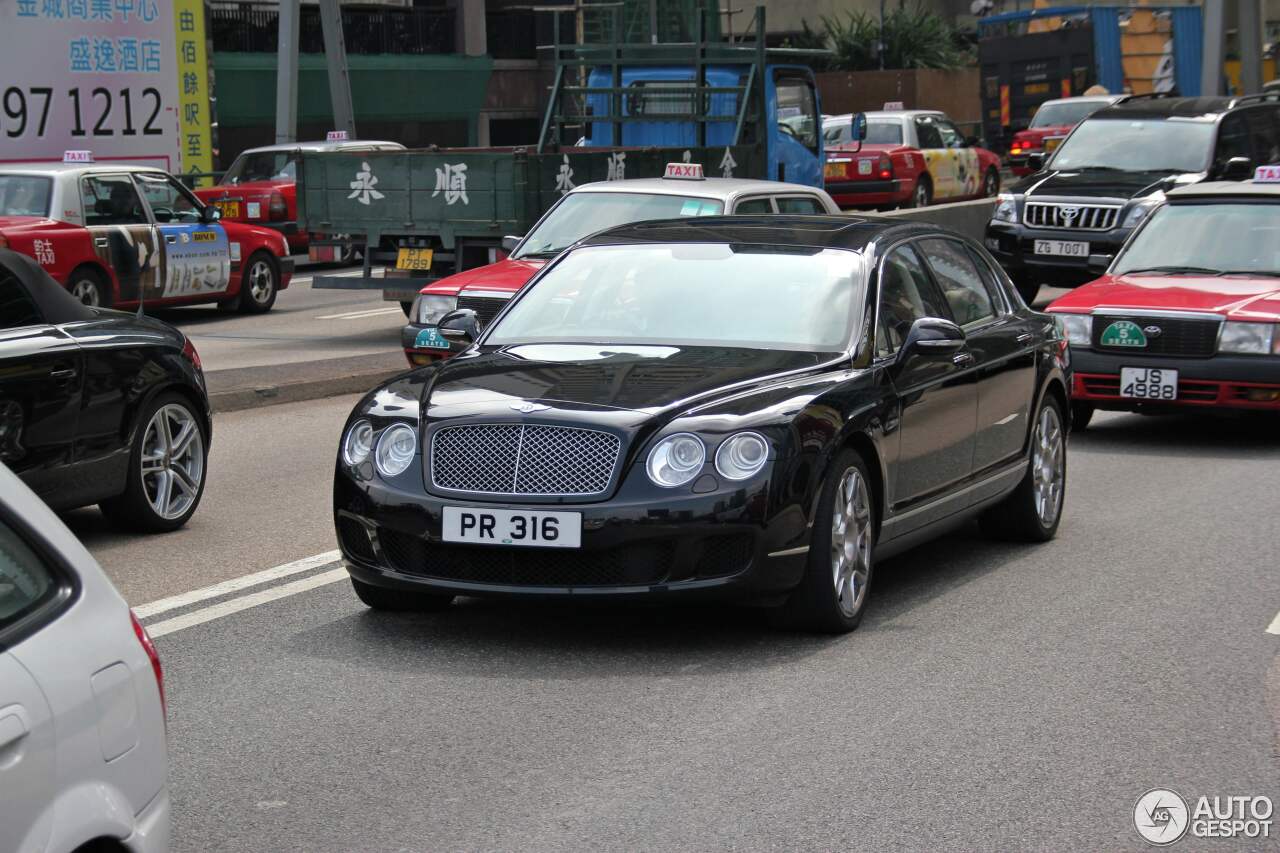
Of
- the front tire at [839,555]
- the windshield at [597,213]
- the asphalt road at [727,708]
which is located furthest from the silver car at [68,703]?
the windshield at [597,213]

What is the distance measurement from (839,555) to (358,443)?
1.74 metres

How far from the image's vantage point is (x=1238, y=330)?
11648 millimetres

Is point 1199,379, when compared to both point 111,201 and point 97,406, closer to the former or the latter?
point 97,406

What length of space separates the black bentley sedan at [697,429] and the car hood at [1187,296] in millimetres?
3591

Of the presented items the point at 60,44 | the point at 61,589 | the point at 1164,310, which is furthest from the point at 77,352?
the point at 60,44

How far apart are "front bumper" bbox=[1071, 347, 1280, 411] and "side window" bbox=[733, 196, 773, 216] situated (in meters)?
2.64

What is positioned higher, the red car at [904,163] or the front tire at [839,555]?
the red car at [904,163]

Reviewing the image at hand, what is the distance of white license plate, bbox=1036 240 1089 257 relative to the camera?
19078 mm

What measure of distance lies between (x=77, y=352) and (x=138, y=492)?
811 mm

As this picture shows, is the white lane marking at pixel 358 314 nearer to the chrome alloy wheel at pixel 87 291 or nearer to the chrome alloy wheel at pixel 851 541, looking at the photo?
the chrome alloy wheel at pixel 87 291

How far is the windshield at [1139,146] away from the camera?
1989cm

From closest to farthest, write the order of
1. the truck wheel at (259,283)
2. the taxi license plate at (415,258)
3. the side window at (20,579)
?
the side window at (20,579) < the taxi license plate at (415,258) < the truck wheel at (259,283)

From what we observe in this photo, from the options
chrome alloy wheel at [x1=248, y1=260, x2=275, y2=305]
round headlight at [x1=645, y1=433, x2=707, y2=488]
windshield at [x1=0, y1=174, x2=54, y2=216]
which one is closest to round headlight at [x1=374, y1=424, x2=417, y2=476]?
round headlight at [x1=645, y1=433, x2=707, y2=488]

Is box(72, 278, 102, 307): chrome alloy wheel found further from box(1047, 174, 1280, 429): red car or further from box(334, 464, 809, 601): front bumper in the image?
box(334, 464, 809, 601): front bumper
